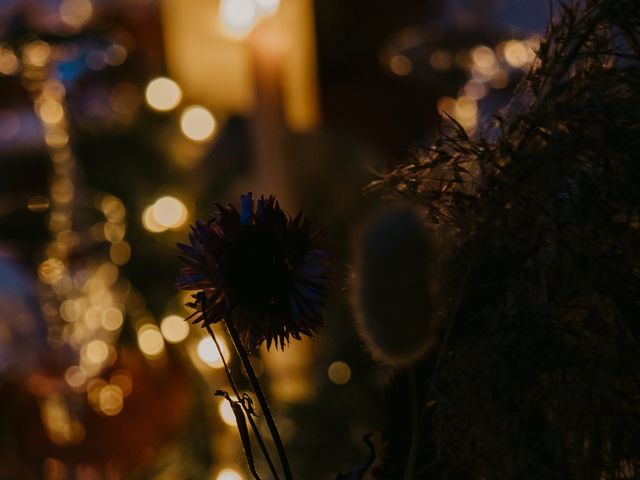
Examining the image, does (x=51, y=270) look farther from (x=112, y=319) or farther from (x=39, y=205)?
(x=39, y=205)

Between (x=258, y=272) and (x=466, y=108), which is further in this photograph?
(x=466, y=108)

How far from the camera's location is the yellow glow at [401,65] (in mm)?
1134

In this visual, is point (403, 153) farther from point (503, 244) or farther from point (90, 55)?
point (90, 55)

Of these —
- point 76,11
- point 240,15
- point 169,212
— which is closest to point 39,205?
point 240,15

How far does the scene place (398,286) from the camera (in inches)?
11.7

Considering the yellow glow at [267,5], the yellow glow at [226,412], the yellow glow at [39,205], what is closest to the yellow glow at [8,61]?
the yellow glow at [39,205]

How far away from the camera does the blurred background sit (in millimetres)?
1124

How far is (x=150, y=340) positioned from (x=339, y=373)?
472mm

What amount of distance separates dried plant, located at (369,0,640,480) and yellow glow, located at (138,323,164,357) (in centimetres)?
123

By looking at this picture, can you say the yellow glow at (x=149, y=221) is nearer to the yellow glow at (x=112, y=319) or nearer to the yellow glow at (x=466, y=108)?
the yellow glow at (x=112, y=319)

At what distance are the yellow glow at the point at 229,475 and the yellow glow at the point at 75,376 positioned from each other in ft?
1.24

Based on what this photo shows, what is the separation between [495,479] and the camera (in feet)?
1.13

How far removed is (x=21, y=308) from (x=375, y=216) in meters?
1.23

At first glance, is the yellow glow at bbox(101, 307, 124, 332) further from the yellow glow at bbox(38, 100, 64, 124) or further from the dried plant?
the dried plant
